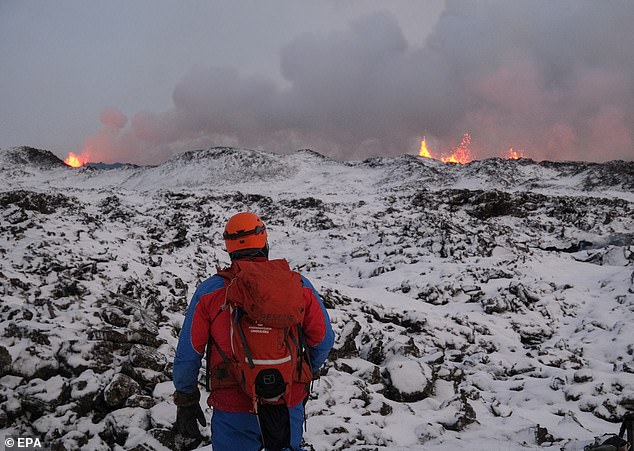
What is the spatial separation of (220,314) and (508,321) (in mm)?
10889

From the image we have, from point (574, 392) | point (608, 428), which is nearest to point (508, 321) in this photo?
point (574, 392)

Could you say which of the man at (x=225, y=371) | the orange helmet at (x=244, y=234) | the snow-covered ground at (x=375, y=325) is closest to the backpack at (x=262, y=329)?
the man at (x=225, y=371)

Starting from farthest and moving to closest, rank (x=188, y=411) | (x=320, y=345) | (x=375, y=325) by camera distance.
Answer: (x=375, y=325) < (x=320, y=345) < (x=188, y=411)

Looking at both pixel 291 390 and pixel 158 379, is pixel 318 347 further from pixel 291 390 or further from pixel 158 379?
pixel 158 379

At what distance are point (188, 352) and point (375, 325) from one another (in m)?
7.80

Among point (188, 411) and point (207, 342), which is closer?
point (207, 342)

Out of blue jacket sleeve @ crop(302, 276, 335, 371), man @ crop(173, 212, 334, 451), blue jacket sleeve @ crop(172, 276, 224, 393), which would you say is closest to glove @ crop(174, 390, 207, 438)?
man @ crop(173, 212, 334, 451)

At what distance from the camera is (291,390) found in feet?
9.53

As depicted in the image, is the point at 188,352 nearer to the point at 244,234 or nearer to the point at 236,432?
the point at 236,432

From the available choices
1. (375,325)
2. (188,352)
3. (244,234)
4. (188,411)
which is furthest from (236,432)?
(375,325)

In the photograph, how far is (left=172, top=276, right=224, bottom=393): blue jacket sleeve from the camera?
9.48 feet

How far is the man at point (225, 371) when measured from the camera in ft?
9.20

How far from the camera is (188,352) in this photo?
290 cm

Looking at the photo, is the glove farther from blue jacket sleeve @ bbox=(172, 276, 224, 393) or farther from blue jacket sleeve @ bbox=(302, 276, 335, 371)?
blue jacket sleeve @ bbox=(302, 276, 335, 371)
